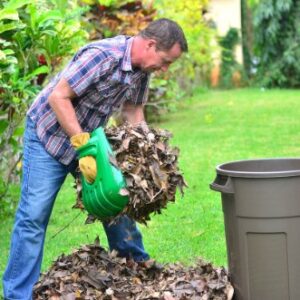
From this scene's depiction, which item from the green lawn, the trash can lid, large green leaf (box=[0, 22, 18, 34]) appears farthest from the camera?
the green lawn

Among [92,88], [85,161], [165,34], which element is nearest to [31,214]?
[85,161]

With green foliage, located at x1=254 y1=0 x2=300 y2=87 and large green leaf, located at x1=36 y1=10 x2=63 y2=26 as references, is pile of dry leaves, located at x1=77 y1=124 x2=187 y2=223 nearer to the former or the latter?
large green leaf, located at x1=36 y1=10 x2=63 y2=26

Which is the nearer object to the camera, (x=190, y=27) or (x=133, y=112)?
(x=133, y=112)

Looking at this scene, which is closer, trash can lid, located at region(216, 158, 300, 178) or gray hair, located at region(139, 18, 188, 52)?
gray hair, located at region(139, 18, 188, 52)

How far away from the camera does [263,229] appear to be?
14.2 ft

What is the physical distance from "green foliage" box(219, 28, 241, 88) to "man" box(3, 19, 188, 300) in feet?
69.9

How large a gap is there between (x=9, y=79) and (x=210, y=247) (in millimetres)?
2264

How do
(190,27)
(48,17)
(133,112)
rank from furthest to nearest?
(190,27), (48,17), (133,112)

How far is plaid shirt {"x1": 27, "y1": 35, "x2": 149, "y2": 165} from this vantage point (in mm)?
4516

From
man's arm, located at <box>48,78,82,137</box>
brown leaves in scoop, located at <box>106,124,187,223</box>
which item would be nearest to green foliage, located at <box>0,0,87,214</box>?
man's arm, located at <box>48,78,82,137</box>

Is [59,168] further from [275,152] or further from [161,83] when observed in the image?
[161,83]

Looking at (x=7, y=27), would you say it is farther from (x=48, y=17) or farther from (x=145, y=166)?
(x=145, y=166)

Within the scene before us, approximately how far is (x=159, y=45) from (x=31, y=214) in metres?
1.26

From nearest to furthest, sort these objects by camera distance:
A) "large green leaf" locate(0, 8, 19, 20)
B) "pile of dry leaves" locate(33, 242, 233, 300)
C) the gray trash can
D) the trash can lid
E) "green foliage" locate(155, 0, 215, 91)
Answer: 1. the gray trash can
2. "pile of dry leaves" locate(33, 242, 233, 300)
3. the trash can lid
4. "large green leaf" locate(0, 8, 19, 20)
5. "green foliage" locate(155, 0, 215, 91)
